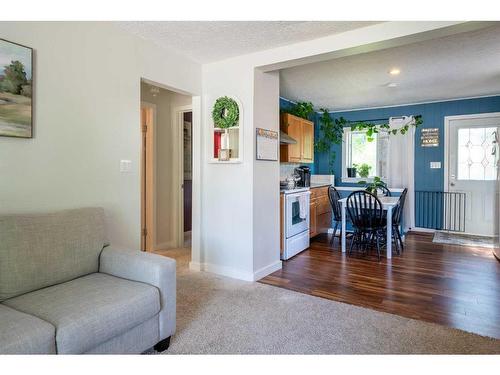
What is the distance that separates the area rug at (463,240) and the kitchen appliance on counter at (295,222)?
2205 mm

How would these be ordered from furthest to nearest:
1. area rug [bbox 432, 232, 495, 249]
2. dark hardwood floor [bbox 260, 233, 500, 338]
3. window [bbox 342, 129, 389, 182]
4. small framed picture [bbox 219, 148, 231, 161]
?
window [bbox 342, 129, 389, 182], area rug [bbox 432, 232, 495, 249], small framed picture [bbox 219, 148, 231, 161], dark hardwood floor [bbox 260, 233, 500, 338]

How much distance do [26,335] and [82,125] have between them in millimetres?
1581

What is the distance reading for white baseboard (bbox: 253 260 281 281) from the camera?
3395 mm

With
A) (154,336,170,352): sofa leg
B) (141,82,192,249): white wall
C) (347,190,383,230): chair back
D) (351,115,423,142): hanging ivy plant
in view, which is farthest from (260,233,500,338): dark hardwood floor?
(351,115,423,142): hanging ivy plant

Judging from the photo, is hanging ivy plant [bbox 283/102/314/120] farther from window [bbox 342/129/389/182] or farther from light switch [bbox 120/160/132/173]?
light switch [bbox 120/160/132/173]

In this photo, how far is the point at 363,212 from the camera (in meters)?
4.32

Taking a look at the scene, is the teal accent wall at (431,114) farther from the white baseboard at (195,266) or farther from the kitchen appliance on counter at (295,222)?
the white baseboard at (195,266)

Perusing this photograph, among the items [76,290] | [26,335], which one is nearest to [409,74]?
[76,290]

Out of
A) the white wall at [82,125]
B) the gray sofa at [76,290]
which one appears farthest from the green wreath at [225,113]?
the gray sofa at [76,290]

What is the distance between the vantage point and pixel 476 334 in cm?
221

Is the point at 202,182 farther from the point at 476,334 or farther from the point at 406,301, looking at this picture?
the point at 476,334

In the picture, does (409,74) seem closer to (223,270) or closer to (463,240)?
(463,240)

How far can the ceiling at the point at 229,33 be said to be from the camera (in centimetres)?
263

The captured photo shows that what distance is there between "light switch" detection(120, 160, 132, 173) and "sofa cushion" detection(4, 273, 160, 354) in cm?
103
